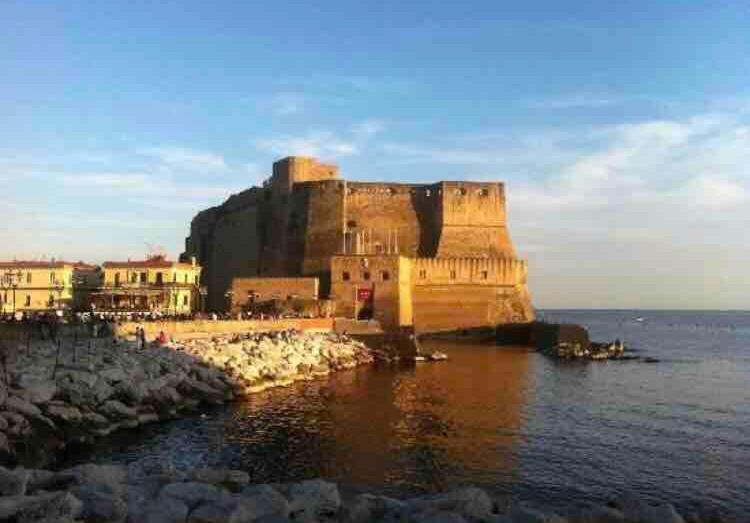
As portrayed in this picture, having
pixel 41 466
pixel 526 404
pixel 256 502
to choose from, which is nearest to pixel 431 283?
pixel 526 404

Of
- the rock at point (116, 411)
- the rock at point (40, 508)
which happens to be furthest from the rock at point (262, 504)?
the rock at point (116, 411)

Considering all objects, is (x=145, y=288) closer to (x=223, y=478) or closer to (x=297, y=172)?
(x=297, y=172)

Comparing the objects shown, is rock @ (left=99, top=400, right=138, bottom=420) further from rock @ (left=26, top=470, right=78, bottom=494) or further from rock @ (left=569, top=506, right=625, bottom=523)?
rock @ (left=569, top=506, right=625, bottom=523)

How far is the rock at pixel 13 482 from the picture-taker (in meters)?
9.45

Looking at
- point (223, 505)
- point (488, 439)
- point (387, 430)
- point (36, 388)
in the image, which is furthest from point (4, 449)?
point (488, 439)

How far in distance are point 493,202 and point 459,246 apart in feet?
12.7

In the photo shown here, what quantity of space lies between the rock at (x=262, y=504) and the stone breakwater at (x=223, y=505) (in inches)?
0.5

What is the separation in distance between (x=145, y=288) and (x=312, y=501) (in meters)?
34.9

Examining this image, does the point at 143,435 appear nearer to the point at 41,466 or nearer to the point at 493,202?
the point at 41,466

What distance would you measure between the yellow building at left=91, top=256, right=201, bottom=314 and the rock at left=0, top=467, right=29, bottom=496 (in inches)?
1263

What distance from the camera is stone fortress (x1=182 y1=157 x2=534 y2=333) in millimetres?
47875

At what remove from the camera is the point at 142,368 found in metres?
21.6

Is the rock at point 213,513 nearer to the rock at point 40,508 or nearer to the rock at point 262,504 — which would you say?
the rock at point 262,504

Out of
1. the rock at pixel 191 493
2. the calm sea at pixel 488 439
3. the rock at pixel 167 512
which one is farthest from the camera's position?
the calm sea at pixel 488 439
